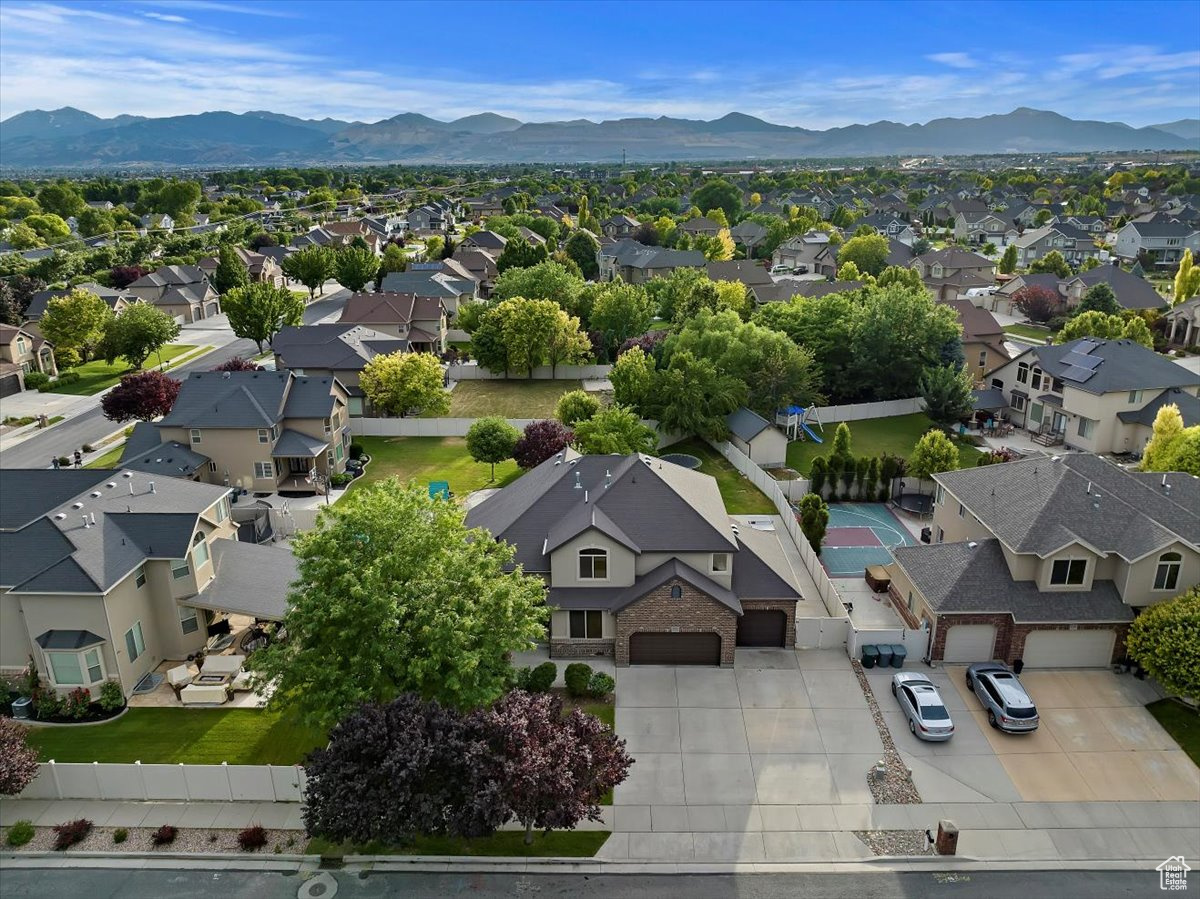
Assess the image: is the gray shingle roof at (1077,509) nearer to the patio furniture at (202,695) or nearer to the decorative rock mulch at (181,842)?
the decorative rock mulch at (181,842)

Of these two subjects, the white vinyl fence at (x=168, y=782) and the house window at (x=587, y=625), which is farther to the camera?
the house window at (x=587, y=625)

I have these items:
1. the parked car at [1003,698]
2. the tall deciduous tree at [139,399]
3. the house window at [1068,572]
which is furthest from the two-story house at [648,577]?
the tall deciduous tree at [139,399]

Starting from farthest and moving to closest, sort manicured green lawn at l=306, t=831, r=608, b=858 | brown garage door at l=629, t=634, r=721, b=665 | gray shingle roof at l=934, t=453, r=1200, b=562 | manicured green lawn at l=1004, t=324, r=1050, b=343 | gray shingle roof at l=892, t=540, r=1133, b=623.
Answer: manicured green lawn at l=1004, t=324, r=1050, b=343 → brown garage door at l=629, t=634, r=721, b=665 → gray shingle roof at l=934, t=453, r=1200, b=562 → gray shingle roof at l=892, t=540, r=1133, b=623 → manicured green lawn at l=306, t=831, r=608, b=858

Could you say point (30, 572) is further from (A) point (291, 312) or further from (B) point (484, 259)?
(B) point (484, 259)

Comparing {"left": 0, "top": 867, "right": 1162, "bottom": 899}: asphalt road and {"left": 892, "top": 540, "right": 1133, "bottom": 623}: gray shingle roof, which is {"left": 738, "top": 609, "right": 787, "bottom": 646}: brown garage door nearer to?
{"left": 892, "top": 540, "right": 1133, "bottom": 623}: gray shingle roof

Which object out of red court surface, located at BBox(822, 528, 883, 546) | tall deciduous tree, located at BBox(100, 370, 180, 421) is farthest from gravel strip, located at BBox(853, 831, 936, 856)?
tall deciduous tree, located at BBox(100, 370, 180, 421)

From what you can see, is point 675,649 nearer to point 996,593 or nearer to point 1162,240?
point 996,593

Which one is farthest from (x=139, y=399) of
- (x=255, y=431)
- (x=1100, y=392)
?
(x=1100, y=392)
